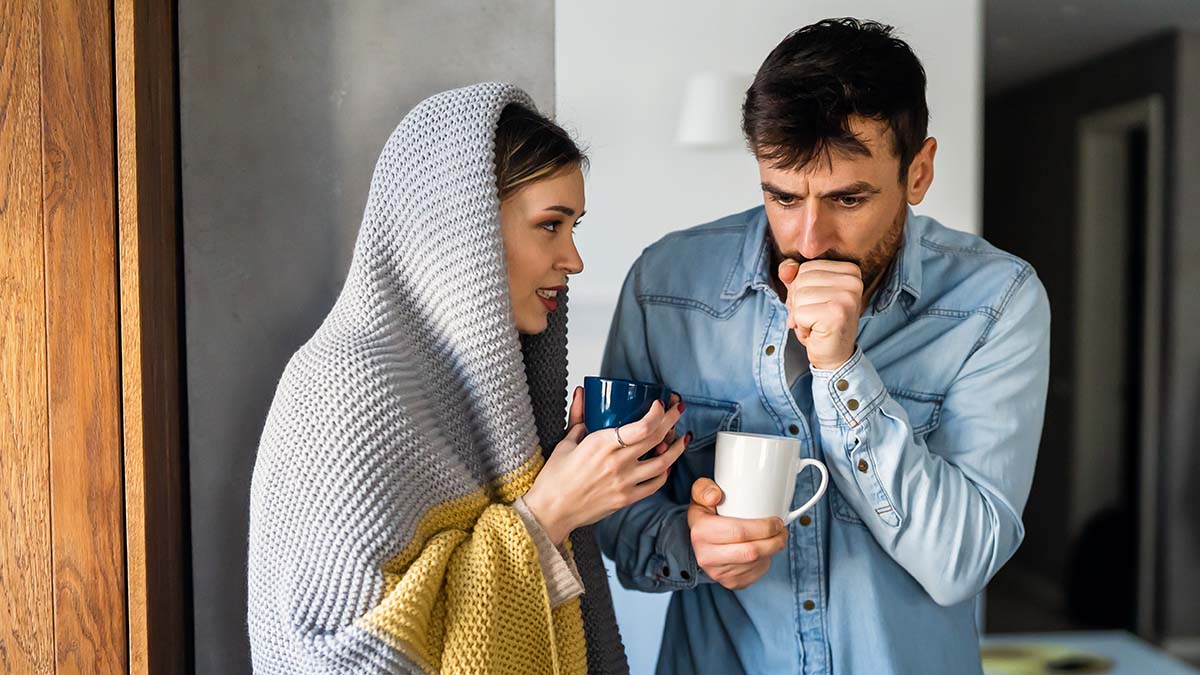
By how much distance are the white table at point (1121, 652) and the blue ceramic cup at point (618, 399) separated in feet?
4.79

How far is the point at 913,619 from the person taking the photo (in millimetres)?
1171

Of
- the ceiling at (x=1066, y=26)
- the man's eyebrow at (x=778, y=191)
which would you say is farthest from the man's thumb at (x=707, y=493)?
the ceiling at (x=1066, y=26)

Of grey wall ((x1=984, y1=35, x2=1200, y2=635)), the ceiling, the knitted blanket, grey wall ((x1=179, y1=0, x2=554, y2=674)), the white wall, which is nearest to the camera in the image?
the knitted blanket

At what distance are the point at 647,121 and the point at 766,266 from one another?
44 centimetres

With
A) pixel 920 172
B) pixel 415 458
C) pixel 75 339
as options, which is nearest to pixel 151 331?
pixel 75 339

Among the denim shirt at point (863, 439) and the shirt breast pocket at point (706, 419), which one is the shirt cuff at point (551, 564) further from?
the shirt breast pocket at point (706, 419)

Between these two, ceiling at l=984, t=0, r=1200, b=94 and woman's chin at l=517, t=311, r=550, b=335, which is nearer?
woman's chin at l=517, t=311, r=550, b=335

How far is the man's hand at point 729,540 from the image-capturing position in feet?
3.32

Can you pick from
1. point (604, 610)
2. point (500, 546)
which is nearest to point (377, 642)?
point (500, 546)

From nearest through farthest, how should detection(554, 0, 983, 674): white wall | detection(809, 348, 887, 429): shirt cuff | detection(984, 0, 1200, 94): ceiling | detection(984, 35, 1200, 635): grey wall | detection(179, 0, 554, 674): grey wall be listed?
1. detection(809, 348, 887, 429): shirt cuff
2. detection(179, 0, 554, 674): grey wall
3. detection(554, 0, 983, 674): white wall
4. detection(984, 0, 1200, 94): ceiling
5. detection(984, 35, 1200, 635): grey wall

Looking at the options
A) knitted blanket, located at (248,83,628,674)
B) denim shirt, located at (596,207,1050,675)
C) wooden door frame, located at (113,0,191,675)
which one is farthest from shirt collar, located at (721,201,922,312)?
wooden door frame, located at (113,0,191,675)

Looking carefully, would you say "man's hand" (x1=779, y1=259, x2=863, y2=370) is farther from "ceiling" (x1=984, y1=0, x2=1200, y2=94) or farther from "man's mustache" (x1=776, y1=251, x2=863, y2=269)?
"ceiling" (x1=984, y1=0, x2=1200, y2=94)

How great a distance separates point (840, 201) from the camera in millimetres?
1112

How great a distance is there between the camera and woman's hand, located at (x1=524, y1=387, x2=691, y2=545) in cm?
100
